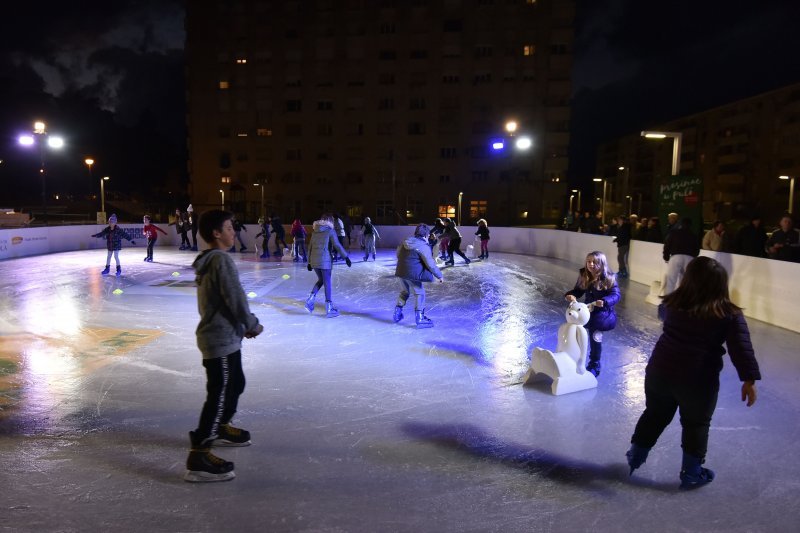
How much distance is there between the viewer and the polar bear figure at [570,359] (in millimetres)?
5141

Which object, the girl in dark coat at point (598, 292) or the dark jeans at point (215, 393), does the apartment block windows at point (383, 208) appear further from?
the dark jeans at point (215, 393)

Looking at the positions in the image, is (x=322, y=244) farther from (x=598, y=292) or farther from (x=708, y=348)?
(x=708, y=348)

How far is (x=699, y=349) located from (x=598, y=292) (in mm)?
2231

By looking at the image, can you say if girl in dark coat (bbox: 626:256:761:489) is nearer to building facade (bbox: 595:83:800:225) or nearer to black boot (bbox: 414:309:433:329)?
black boot (bbox: 414:309:433:329)

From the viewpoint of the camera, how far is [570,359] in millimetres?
5352

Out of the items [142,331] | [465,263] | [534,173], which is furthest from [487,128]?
[142,331]

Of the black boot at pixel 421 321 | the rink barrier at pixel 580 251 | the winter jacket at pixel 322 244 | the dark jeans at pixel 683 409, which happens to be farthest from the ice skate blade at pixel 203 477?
the rink barrier at pixel 580 251

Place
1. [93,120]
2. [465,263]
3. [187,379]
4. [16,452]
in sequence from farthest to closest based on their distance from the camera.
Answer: [93,120]
[465,263]
[187,379]
[16,452]

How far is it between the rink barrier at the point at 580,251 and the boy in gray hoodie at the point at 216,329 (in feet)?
28.1

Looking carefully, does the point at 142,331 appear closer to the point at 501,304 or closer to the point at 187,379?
the point at 187,379

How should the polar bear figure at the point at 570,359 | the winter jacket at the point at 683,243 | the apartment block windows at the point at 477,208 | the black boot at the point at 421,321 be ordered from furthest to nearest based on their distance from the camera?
the apartment block windows at the point at 477,208, the winter jacket at the point at 683,243, the black boot at the point at 421,321, the polar bear figure at the point at 570,359

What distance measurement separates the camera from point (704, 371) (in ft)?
10.4

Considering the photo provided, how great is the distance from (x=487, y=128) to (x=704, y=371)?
49.9 meters

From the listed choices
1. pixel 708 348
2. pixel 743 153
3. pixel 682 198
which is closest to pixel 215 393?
pixel 708 348
